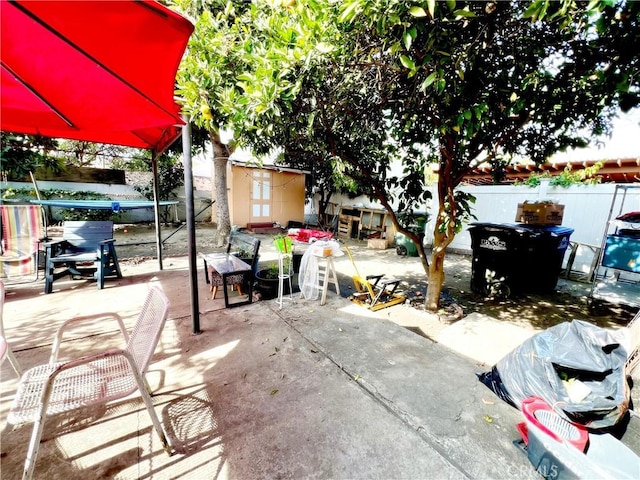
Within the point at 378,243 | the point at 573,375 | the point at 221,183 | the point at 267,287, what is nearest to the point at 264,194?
the point at 221,183

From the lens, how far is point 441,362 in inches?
106

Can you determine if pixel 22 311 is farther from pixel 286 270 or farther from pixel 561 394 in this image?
pixel 561 394

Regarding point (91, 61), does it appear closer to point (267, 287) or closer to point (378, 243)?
point (267, 287)

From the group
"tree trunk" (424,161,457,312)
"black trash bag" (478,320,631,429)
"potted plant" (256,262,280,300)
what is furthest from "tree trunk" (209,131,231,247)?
"black trash bag" (478,320,631,429)

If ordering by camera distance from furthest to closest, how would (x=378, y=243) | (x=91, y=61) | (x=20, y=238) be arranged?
1. (x=378, y=243)
2. (x=20, y=238)
3. (x=91, y=61)

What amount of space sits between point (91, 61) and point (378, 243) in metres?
9.27

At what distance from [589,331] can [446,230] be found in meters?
2.33

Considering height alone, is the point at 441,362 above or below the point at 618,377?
below

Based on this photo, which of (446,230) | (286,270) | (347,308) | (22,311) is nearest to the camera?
(22,311)

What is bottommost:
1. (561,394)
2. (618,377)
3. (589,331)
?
(561,394)

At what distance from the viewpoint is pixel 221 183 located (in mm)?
8352

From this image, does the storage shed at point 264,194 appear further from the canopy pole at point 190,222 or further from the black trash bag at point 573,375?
the black trash bag at point 573,375

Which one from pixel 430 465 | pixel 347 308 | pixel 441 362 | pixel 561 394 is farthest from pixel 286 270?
pixel 561 394

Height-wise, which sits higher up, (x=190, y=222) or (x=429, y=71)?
(x=429, y=71)
